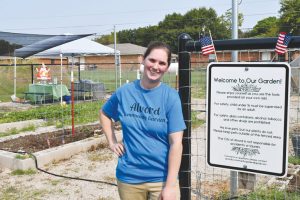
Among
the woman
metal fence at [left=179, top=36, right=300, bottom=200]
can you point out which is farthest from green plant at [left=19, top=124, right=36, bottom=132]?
the woman

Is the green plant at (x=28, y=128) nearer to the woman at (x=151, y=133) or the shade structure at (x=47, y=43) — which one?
the shade structure at (x=47, y=43)

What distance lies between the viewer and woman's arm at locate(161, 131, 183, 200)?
2502 mm

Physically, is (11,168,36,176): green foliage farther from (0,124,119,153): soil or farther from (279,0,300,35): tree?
(279,0,300,35): tree

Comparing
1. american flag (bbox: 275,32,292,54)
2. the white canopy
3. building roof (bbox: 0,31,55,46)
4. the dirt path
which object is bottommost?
the dirt path

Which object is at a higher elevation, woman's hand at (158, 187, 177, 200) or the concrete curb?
woman's hand at (158, 187, 177, 200)

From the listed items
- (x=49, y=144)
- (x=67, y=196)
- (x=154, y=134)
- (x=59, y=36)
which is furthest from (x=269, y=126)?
(x=59, y=36)

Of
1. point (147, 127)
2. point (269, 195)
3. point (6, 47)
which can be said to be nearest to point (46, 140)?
point (269, 195)

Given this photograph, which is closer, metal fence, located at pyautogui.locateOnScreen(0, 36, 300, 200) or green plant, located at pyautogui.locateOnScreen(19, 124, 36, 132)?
metal fence, located at pyautogui.locateOnScreen(0, 36, 300, 200)

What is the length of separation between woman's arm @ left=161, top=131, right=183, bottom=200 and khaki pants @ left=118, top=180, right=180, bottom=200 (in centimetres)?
11

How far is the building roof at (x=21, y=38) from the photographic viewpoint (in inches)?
606

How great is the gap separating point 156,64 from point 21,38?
573 inches

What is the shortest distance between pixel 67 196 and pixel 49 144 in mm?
2641

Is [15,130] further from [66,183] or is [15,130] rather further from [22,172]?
[66,183]

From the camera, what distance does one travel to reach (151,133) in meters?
2.58
